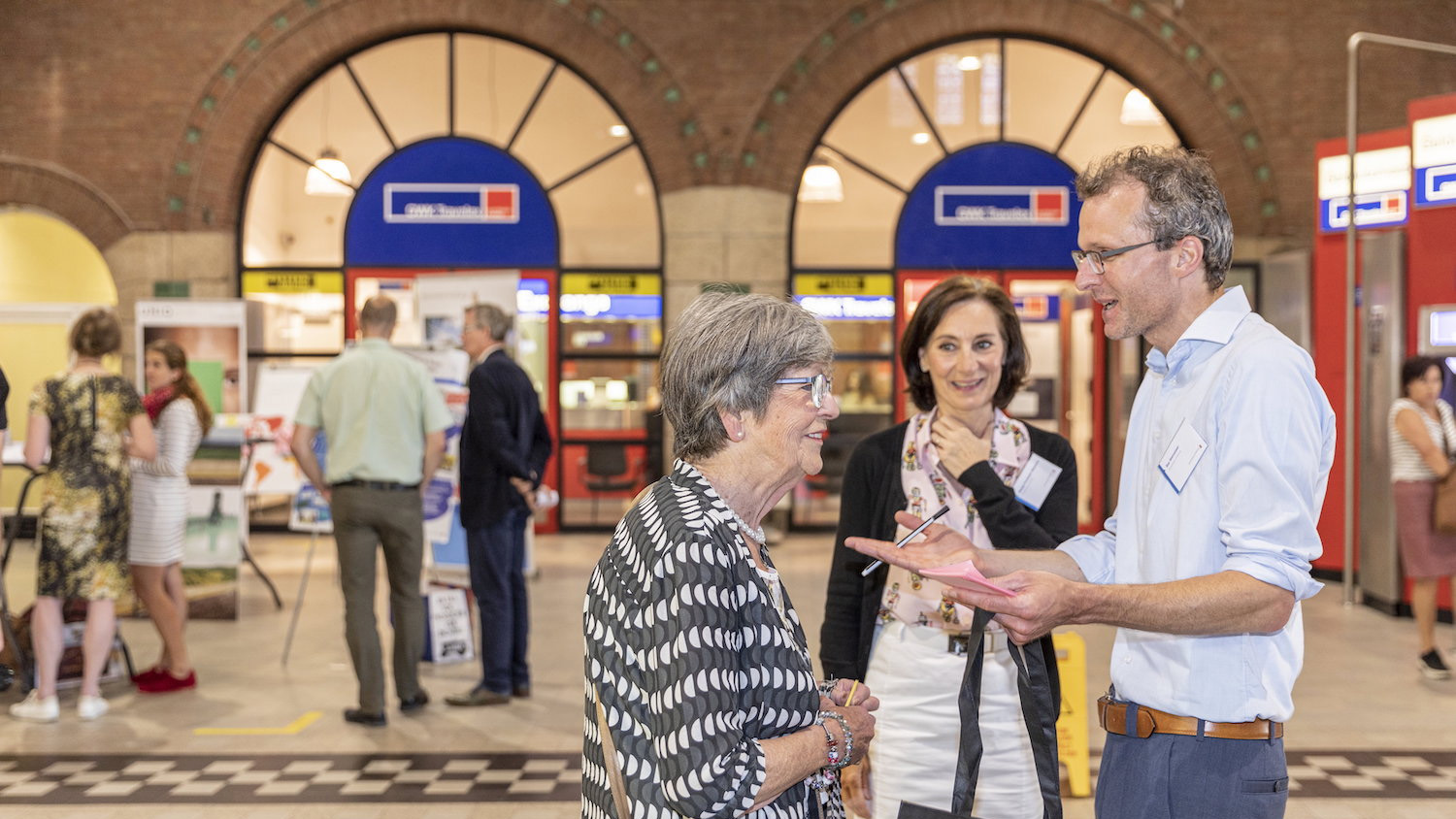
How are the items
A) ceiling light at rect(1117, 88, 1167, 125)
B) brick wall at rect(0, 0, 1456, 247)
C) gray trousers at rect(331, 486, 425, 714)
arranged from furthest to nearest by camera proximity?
ceiling light at rect(1117, 88, 1167, 125) < brick wall at rect(0, 0, 1456, 247) < gray trousers at rect(331, 486, 425, 714)

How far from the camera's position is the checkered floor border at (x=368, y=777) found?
4723mm

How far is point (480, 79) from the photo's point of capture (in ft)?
40.3

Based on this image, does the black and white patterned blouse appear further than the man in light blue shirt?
No

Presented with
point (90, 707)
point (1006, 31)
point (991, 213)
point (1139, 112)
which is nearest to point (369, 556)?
point (90, 707)

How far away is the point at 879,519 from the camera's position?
2869 millimetres

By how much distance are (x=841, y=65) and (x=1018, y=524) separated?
9816 mm

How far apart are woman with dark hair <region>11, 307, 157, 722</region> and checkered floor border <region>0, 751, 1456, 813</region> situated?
658 millimetres

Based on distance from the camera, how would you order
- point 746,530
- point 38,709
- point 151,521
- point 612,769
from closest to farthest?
point 612,769 → point 746,530 → point 38,709 → point 151,521

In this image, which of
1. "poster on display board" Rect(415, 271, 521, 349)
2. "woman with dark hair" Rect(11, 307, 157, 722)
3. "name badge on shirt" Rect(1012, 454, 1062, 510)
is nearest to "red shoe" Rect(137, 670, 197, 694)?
"woman with dark hair" Rect(11, 307, 157, 722)

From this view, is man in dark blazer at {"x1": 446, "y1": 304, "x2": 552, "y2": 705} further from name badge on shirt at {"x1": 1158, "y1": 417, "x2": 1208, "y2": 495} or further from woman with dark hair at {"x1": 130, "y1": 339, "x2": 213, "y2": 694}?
name badge on shirt at {"x1": 1158, "y1": 417, "x2": 1208, "y2": 495}

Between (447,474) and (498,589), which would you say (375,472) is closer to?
(498,589)

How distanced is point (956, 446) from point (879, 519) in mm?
245

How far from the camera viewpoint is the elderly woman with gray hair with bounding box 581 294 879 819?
1.60 m

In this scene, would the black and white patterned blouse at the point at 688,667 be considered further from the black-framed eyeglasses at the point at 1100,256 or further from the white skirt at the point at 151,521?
the white skirt at the point at 151,521
